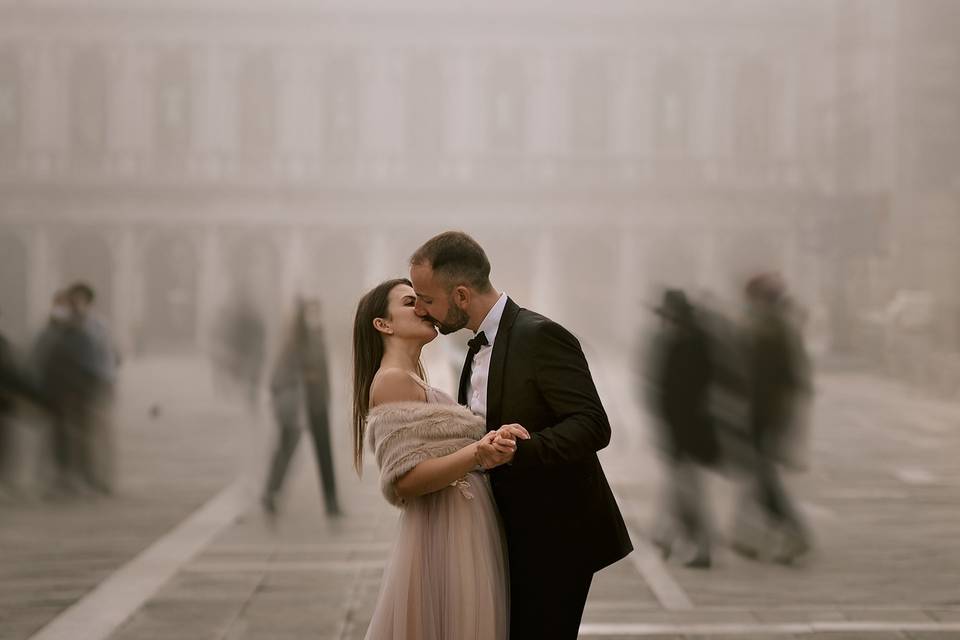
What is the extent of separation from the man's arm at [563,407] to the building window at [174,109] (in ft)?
36.2

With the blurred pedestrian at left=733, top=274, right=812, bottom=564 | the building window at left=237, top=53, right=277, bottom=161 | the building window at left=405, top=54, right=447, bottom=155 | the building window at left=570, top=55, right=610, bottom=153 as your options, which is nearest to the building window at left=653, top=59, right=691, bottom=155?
the building window at left=570, top=55, right=610, bottom=153

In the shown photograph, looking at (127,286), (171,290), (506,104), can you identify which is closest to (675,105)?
(506,104)

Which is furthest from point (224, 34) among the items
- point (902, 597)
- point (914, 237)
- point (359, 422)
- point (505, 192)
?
point (359, 422)

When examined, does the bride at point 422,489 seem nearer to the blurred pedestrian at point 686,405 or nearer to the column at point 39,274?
the blurred pedestrian at point 686,405

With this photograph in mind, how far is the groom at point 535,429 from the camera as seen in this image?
2.76 m

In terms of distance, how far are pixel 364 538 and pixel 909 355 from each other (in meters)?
6.12

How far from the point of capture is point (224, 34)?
13.2 meters

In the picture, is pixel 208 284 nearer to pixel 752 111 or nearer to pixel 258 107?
pixel 258 107

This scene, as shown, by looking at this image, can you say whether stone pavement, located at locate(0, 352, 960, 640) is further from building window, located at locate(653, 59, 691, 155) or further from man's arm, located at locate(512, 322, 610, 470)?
building window, located at locate(653, 59, 691, 155)

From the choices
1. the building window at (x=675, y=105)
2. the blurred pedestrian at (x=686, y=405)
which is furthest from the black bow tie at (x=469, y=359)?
the building window at (x=675, y=105)

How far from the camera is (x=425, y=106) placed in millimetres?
13992

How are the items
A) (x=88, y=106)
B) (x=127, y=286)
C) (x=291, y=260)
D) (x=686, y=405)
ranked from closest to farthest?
(x=686, y=405) → (x=88, y=106) → (x=291, y=260) → (x=127, y=286)

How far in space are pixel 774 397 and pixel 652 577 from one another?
1.24 metres

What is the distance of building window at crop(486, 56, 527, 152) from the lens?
541 inches
